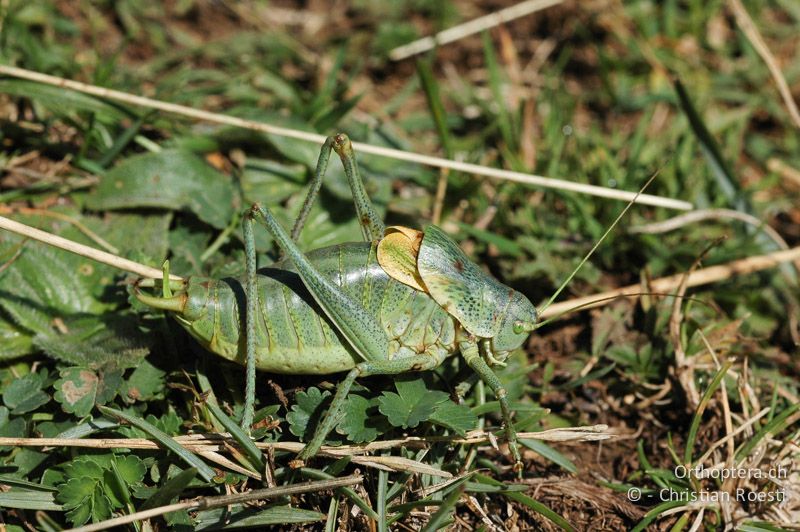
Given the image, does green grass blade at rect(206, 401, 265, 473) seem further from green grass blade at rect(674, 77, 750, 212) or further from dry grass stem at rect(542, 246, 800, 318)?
green grass blade at rect(674, 77, 750, 212)

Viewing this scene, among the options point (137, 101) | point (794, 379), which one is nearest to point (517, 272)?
point (794, 379)

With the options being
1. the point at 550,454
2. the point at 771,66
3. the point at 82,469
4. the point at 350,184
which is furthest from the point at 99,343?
the point at 771,66

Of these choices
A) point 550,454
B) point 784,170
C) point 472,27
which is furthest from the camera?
point 472,27

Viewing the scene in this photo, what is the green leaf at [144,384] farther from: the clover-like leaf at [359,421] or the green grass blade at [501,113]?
the green grass blade at [501,113]

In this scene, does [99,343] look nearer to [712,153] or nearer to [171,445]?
[171,445]

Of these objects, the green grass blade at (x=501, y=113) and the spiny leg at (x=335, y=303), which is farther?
the green grass blade at (x=501, y=113)

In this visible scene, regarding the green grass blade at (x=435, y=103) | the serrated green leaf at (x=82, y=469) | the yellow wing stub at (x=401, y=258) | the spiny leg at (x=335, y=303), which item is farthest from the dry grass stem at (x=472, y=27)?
the serrated green leaf at (x=82, y=469)

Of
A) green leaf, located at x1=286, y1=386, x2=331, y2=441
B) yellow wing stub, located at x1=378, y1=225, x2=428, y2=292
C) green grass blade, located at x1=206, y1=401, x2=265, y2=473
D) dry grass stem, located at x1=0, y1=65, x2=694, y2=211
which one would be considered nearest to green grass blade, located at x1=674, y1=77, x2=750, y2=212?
dry grass stem, located at x1=0, y1=65, x2=694, y2=211
